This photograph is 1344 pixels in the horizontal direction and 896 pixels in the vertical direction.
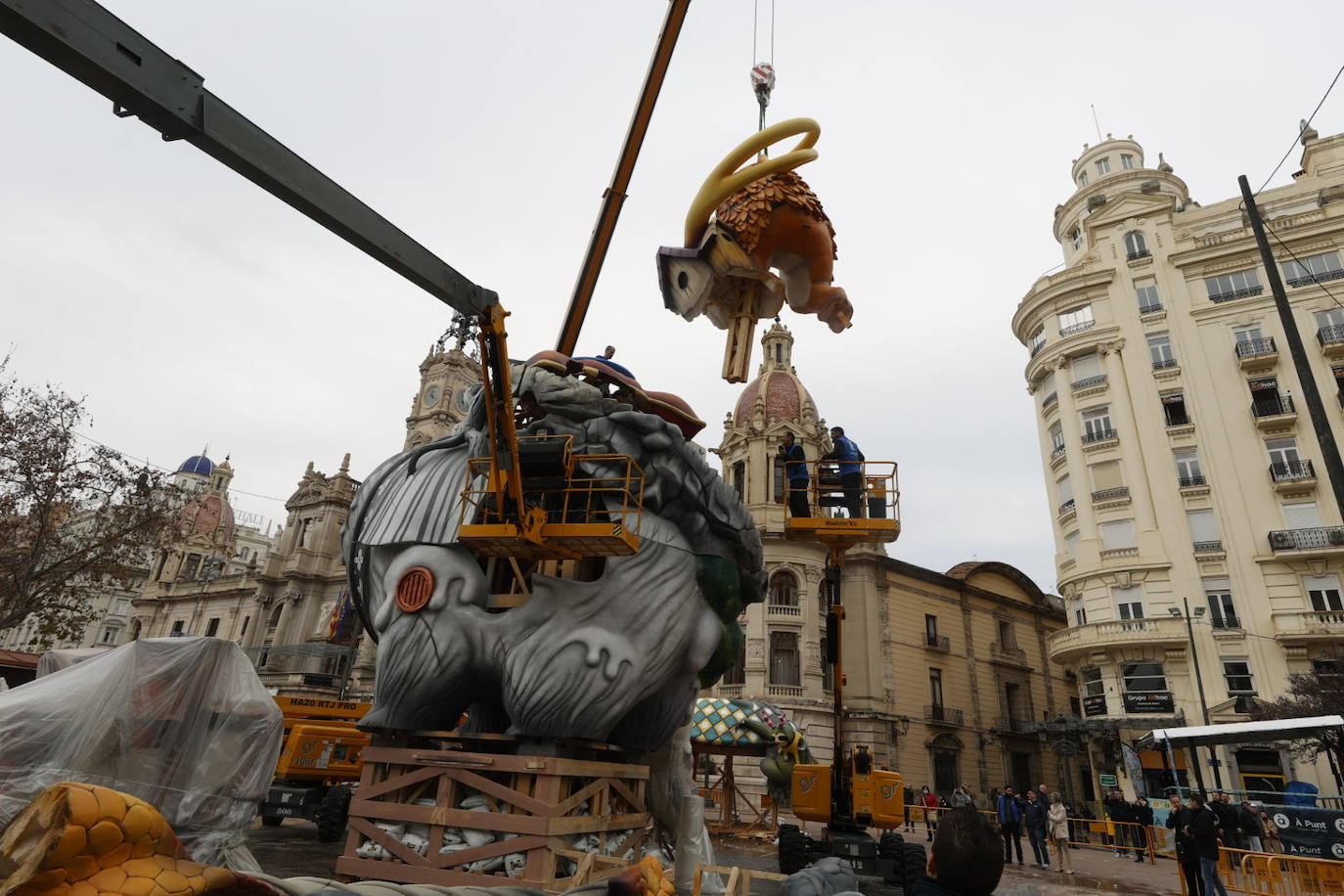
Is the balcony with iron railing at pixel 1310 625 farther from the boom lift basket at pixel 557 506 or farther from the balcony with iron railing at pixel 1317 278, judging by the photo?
the boom lift basket at pixel 557 506

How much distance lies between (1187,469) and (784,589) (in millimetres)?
18326

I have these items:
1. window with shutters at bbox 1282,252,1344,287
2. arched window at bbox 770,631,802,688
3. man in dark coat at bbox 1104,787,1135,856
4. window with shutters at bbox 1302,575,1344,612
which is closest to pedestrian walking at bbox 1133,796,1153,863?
man in dark coat at bbox 1104,787,1135,856

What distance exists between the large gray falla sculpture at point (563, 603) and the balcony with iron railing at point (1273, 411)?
1235 inches

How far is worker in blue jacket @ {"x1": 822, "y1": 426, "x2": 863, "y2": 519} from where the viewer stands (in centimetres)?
1272

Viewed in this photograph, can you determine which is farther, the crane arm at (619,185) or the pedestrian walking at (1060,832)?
the pedestrian walking at (1060,832)

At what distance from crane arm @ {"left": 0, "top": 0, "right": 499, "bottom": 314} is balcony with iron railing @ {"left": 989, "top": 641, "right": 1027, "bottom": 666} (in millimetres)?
41693

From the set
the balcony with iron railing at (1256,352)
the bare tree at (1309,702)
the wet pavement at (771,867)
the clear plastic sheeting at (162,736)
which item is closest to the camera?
the clear plastic sheeting at (162,736)

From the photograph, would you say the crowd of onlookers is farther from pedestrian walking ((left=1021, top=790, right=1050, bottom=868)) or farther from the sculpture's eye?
the sculpture's eye

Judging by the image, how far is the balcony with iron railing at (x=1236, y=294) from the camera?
109 ft

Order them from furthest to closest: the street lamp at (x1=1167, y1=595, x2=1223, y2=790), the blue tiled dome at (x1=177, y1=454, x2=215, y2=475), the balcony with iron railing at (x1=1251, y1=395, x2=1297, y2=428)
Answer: the blue tiled dome at (x1=177, y1=454, x2=215, y2=475), the balcony with iron railing at (x1=1251, y1=395, x2=1297, y2=428), the street lamp at (x1=1167, y1=595, x2=1223, y2=790)

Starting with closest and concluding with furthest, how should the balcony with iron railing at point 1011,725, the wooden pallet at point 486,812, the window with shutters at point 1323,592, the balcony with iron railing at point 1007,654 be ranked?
the wooden pallet at point 486,812
the window with shutters at point 1323,592
the balcony with iron railing at point 1011,725
the balcony with iron railing at point 1007,654

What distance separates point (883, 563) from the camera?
1491 inches

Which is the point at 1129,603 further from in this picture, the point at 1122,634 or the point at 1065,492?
the point at 1065,492

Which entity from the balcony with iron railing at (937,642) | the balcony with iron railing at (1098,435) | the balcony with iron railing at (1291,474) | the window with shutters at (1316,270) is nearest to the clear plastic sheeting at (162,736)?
the balcony with iron railing at (1098,435)
